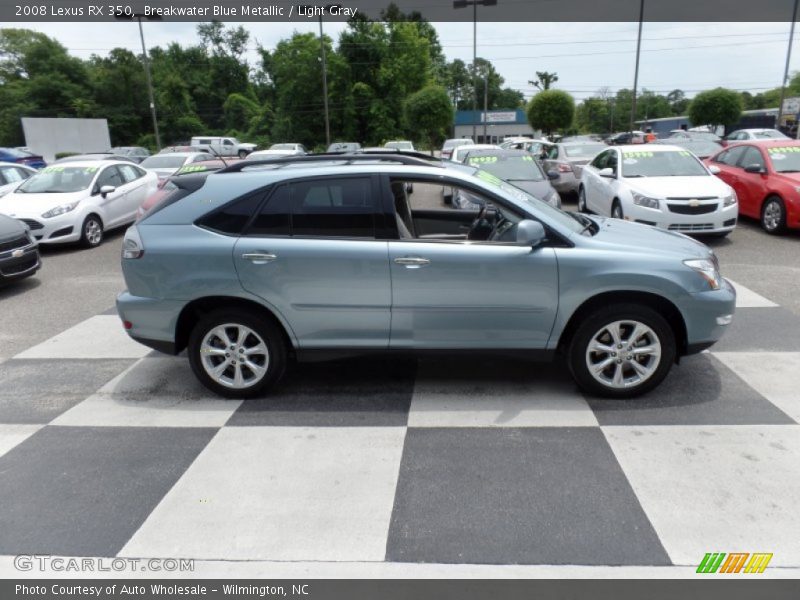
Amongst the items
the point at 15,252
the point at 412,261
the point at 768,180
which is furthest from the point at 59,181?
the point at 768,180

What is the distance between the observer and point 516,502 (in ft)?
10.7

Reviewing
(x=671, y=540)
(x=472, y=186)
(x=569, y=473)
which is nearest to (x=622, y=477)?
(x=569, y=473)

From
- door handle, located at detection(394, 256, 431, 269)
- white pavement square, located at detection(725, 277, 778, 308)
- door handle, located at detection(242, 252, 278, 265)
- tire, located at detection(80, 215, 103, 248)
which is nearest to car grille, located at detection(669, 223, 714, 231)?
white pavement square, located at detection(725, 277, 778, 308)

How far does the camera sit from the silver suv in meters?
4.23

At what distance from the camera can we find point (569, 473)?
139 inches

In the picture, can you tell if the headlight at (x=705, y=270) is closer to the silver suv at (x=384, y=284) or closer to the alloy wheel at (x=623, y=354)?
the silver suv at (x=384, y=284)

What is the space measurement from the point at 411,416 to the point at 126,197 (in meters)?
10.5

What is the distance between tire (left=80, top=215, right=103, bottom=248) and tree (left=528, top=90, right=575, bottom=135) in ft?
124

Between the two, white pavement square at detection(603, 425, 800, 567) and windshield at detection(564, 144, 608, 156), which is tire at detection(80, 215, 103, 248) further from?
windshield at detection(564, 144, 608, 156)

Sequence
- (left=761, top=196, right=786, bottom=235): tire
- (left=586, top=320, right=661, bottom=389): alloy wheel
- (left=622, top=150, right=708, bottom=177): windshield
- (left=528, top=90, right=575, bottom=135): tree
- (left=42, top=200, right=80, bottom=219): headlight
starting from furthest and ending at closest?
(left=528, top=90, right=575, bottom=135): tree → (left=42, top=200, right=80, bottom=219): headlight → (left=622, top=150, right=708, bottom=177): windshield → (left=761, top=196, right=786, bottom=235): tire → (left=586, top=320, right=661, bottom=389): alloy wheel

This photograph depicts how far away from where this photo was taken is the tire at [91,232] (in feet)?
36.7

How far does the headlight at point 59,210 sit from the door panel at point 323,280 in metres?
8.10

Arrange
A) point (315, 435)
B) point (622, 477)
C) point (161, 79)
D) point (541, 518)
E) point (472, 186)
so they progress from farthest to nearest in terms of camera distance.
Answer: point (161, 79)
point (472, 186)
point (315, 435)
point (622, 477)
point (541, 518)
